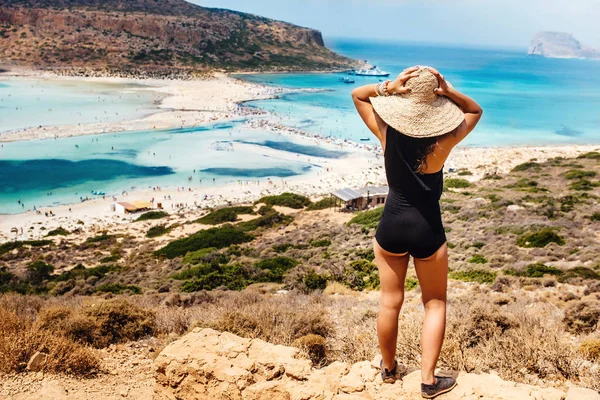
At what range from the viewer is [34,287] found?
11.8m

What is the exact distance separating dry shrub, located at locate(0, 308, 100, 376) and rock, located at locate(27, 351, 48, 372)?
0.03 metres

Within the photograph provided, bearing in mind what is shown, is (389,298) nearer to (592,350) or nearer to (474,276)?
(592,350)

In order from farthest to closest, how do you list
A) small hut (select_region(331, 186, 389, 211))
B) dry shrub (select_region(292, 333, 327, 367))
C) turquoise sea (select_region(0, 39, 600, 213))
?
turquoise sea (select_region(0, 39, 600, 213)), small hut (select_region(331, 186, 389, 211)), dry shrub (select_region(292, 333, 327, 367))

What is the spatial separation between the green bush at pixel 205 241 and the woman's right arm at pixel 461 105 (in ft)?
44.1

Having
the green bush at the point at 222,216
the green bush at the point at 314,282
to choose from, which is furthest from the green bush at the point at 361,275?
the green bush at the point at 222,216

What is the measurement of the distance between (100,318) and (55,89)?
64234 millimetres

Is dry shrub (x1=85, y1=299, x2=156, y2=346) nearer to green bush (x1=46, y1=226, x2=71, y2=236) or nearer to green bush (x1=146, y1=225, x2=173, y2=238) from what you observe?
green bush (x1=146, y1=225, x2=173, y2=238)

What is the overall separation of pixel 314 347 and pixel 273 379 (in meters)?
1.33

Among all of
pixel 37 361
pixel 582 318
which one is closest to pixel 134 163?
pixel 37 361

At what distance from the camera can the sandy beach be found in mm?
21922

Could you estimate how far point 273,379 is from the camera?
264cm

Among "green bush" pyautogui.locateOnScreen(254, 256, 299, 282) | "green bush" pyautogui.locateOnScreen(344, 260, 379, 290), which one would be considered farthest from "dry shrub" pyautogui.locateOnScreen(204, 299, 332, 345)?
"green bush" pyautogui.locateOnScreen(254, 256, 299, 282)

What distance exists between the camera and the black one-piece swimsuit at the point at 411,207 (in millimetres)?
2387

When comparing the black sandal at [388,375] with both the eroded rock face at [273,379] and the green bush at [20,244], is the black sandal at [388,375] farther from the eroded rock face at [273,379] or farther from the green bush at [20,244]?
the green bush at [20,244]
